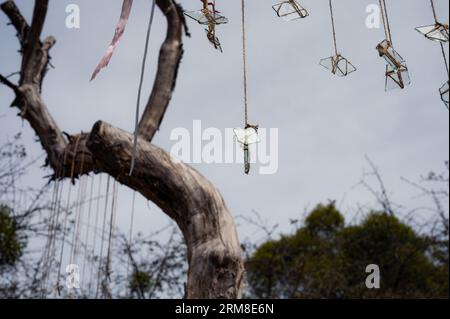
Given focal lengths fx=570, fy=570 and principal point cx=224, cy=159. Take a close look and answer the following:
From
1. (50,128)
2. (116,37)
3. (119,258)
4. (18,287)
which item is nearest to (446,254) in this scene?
(119,258)

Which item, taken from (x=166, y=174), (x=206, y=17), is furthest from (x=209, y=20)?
(x=166, y=174)

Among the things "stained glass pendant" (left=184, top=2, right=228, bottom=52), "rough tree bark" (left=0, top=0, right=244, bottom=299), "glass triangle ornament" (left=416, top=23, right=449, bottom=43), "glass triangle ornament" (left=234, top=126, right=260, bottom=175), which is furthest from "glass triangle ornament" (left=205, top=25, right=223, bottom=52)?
"rough tree bark" (left=0, top=0, right=244, bottom=299)

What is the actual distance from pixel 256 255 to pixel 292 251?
0.53 meters

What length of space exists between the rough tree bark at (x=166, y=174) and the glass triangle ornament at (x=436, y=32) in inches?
47.4

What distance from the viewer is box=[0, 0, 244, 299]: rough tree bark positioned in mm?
1983

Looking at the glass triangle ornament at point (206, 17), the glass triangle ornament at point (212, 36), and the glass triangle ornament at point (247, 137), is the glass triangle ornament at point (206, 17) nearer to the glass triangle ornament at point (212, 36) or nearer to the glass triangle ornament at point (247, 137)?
the glass triangle ornament at point (212, 36)

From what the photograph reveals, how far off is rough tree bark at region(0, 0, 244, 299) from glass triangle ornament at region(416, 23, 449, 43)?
1203mm

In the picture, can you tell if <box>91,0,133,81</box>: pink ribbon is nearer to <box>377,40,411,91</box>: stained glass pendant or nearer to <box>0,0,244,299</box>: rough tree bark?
<box>377,40,411,91</box>: stained glass pendant

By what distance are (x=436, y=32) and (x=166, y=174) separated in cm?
136

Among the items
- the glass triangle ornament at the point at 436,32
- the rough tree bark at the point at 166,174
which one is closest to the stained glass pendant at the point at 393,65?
the glass triangle ornament at the point at 436,32

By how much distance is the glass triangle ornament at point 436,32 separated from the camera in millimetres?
952

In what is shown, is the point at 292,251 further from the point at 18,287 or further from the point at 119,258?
the point at 18,287

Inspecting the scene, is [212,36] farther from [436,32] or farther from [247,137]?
[436,32]

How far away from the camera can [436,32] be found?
3.13 feet
